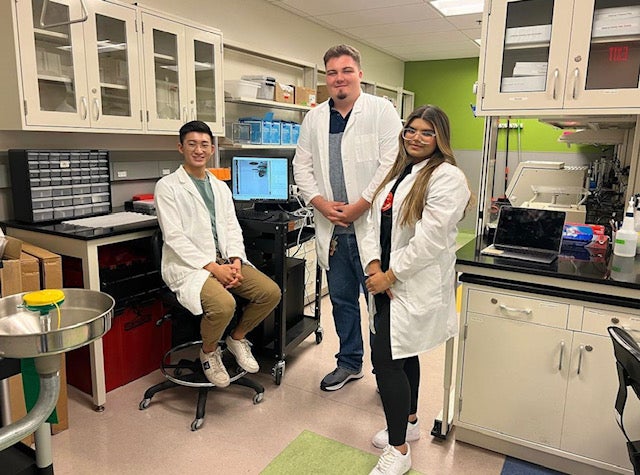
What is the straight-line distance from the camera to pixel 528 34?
79.1 inches

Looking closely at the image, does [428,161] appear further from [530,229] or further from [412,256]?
[530,229]

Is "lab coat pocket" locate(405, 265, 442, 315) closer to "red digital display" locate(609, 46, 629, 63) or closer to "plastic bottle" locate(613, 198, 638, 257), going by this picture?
"plastic bottle" locate(613, 198, 638, 257)

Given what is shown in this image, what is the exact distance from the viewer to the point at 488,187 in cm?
233

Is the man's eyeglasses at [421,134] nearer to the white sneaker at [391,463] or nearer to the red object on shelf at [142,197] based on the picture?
the white sneaker at [391,463]

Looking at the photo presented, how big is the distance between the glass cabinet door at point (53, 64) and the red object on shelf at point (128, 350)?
1.00m

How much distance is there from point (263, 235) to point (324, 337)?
0.90m

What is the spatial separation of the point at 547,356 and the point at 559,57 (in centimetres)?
119

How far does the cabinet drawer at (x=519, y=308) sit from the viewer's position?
1769 mm

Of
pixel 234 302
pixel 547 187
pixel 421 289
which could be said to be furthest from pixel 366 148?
pixel 547 187

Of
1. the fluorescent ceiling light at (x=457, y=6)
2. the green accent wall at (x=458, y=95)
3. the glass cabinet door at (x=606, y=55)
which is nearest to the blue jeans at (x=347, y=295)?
the glass cabinet door at (x=606, y=55)

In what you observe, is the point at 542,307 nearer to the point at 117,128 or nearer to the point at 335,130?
the point at 335,130

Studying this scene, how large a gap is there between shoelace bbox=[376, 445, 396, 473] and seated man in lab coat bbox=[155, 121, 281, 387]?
2.62ft

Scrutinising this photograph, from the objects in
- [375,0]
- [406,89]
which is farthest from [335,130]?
[406,89]

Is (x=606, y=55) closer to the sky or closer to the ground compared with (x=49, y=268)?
closer to the sky
